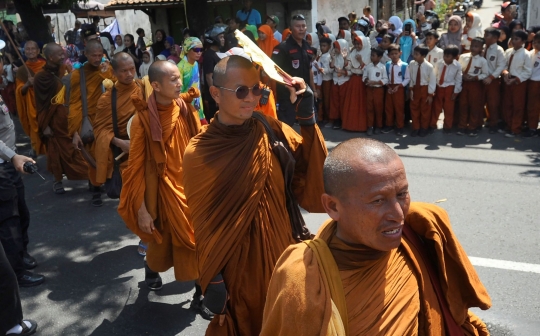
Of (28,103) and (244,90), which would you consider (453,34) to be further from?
→ (244,90)

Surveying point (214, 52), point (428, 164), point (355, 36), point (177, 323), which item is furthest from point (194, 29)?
point (177, 323)

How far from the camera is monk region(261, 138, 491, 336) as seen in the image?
5.97 ft

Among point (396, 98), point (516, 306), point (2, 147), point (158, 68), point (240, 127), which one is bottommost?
point (516, 306)

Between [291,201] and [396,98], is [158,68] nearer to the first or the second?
[291,201]

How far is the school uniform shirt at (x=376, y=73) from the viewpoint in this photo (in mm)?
9609

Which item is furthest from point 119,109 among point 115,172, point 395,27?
point 395,27

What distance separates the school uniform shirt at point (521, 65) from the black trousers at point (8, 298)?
25.7 ft

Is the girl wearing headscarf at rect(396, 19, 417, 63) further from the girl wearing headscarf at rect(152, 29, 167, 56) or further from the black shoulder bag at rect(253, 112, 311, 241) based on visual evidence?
the black shoulder bag at rect(253, 112, 311, 241)

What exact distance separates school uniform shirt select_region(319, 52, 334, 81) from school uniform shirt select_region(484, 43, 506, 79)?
9.02ft

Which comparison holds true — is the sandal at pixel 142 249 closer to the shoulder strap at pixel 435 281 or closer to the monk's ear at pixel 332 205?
the monk's ear at pixel 332 205

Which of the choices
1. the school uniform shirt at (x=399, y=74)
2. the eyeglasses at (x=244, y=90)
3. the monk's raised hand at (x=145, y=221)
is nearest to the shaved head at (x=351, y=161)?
the eyeglasses at (x=244, y=90)

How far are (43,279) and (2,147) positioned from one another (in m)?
1.44

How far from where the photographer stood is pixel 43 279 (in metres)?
5.26

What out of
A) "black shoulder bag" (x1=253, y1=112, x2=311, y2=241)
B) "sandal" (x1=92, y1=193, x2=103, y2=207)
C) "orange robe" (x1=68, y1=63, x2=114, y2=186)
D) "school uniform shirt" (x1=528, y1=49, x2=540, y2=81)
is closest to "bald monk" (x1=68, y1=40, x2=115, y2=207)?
"orange robe" (x1=68, y1=63, x2=114, y2=186)
